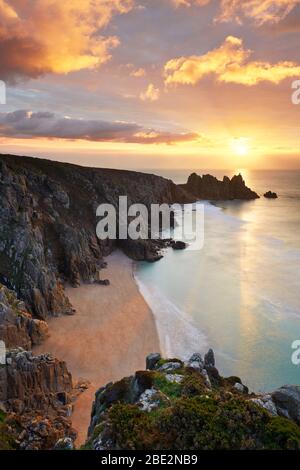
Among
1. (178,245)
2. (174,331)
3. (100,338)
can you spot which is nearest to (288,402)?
(174,331)

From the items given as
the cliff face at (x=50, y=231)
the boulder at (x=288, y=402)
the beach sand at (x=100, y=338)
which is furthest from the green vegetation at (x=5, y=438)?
the cliff face at (x=50, y=231)

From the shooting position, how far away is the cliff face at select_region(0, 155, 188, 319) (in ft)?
123

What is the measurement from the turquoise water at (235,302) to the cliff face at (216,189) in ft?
234

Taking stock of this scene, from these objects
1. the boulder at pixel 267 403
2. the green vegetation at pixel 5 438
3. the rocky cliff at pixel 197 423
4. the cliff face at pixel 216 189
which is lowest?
the green vegetation at pixel 5 438

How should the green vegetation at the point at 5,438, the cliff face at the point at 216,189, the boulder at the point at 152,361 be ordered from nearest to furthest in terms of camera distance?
the green vegetation at the point at 5,438
the boulder at the point at 152,361
the cliff face at the point at 216,189

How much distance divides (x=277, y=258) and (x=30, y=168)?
4607 cm

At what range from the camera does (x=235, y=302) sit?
43.6 meters

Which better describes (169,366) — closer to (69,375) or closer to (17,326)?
(69,375)

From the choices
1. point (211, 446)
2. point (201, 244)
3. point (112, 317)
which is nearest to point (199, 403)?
point (211, 446)

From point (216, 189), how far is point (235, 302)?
11309 centimetres

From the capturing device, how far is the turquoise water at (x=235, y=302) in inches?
1256

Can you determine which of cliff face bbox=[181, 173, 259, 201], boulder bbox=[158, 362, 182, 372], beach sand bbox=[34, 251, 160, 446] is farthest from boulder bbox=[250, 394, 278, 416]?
cliff face bbox=[181, 173, 259, 201]

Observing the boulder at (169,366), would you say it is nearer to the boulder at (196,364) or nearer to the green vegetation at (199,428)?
the boulder at (196,364)

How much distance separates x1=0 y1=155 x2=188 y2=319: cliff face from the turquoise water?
380 inches
